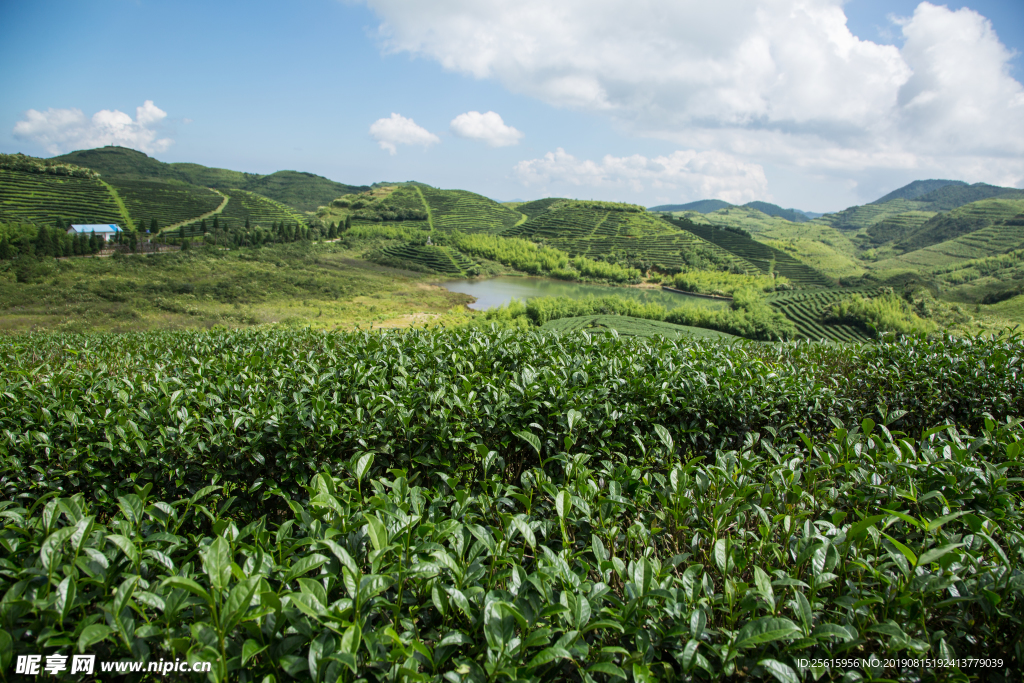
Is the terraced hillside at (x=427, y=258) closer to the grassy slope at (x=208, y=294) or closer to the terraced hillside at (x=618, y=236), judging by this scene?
the grassy slope at (x=208, y=294)

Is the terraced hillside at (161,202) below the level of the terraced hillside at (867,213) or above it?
below

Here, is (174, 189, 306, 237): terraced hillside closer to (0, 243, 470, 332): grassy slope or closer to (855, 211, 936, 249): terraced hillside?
(0, 243, 470, 332): grassy slope

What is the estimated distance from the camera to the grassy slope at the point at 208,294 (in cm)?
2670

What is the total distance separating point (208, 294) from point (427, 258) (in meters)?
32.4

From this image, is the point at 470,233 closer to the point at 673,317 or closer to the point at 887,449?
the point at 673,317

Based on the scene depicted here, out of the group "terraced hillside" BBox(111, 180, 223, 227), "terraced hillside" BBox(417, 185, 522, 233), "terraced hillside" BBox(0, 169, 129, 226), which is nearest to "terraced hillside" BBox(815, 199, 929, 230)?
"terraced hillside" BBox(417, 185, 522, 233)

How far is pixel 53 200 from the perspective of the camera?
5322cm

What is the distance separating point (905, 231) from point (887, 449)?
136 metres

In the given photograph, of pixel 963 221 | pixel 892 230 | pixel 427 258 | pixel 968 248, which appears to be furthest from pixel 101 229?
pixel 892 230

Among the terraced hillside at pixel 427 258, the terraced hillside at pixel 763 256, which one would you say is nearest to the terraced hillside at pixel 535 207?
the terraced hillside at pixel 763 256

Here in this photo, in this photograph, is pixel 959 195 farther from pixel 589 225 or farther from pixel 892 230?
pixel 589 225

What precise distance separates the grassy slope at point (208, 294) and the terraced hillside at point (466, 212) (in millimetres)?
41917

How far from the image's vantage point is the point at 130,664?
1.14 m

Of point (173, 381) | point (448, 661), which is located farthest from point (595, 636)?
point (173, 381)
